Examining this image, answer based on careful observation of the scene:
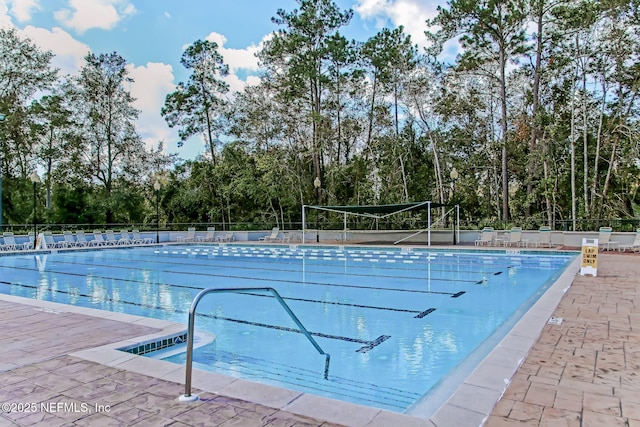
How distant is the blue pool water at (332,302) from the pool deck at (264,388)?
701 millimetres

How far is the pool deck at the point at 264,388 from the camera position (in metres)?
2.47

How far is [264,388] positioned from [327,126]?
67.6 feet

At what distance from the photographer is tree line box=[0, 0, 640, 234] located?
1966 cm

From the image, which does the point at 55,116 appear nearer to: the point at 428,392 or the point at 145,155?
the point at 145,155

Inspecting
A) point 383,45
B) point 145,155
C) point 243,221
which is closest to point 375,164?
point 383,45

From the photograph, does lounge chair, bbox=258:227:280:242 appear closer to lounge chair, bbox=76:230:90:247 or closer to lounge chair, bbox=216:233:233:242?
lounge chair, bbox=216:233:233:242

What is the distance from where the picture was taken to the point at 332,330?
5617 millimetres

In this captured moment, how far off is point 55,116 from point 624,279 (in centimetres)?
2542

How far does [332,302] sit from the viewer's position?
7.49 metres

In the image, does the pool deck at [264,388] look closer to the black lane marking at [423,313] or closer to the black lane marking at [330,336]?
the black lane marking at [330,336]

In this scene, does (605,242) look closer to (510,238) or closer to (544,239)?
(544,239)

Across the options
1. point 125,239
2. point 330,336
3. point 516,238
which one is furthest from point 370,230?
point 330,336

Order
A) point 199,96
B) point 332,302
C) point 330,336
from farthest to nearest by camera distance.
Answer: point 199,96, point 332,302, point 330,336

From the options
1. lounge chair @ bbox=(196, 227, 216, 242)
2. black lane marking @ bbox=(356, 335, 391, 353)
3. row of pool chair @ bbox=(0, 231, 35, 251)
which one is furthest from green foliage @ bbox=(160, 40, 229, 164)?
black lane marking @ bbox=(356, 335, 391, 353)
